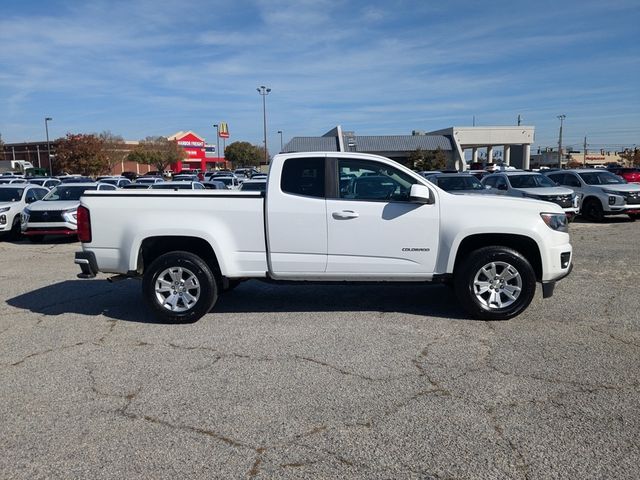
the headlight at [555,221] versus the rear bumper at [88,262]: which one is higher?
the headlight at [555,221]

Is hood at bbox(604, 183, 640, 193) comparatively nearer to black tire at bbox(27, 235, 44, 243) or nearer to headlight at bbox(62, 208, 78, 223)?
headlight at bbox(62, 208, 78, 223)

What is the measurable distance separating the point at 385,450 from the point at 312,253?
2.99m

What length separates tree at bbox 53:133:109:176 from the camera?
217 ft

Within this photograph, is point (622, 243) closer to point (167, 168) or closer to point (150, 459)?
point (150, 459)

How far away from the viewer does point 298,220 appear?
6000 mm

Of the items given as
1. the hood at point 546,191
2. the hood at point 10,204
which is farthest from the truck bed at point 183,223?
the hood at point 546,191

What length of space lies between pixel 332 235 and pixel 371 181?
0.80 metres

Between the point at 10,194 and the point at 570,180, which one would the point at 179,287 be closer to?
the point at 10,194

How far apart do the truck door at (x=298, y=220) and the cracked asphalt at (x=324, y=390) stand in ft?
2.32

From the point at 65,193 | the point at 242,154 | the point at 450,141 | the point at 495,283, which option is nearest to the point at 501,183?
the point at 495,283

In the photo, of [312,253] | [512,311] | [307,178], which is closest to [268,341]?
[312,253]

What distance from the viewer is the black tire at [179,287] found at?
6.06 metres

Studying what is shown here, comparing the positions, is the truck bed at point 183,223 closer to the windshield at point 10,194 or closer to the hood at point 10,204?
the hood at point 10,204

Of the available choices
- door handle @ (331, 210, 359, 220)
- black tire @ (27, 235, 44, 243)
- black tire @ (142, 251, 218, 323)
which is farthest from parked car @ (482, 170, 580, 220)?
black tire @ (27, 235, 44, 243)
